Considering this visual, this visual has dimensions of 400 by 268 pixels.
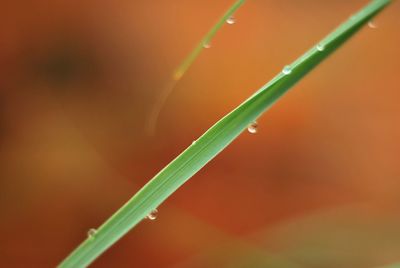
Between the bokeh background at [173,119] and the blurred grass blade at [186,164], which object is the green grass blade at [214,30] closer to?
the blurred grass blade at [186,164]

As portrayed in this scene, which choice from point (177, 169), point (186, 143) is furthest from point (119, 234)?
point (186, 143)

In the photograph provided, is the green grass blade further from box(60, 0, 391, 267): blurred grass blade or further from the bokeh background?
the bokeh background

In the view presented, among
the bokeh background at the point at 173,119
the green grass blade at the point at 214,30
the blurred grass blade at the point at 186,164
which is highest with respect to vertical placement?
the bokeh background at the point at 173,119

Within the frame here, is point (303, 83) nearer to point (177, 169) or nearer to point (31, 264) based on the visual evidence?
point (31, 264)

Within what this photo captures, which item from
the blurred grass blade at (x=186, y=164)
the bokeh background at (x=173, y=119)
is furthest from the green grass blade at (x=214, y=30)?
the bokeh background at (x=173, y=119)

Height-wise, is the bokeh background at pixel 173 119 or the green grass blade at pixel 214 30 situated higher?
the bokeh background at pixel 173 119

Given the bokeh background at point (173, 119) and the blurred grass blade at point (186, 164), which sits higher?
the bokeh background at point (173, 119)

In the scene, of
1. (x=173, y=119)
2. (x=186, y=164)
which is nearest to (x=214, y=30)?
(x=186, y=164)

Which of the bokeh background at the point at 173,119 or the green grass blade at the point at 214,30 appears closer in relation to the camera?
the green grass blade at the point at 214,30
